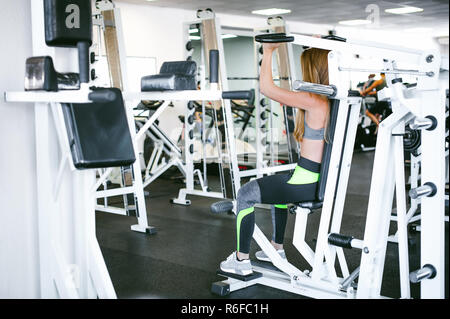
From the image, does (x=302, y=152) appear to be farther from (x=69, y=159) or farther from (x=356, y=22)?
(x=356, y=22)

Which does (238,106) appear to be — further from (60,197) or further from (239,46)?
(60,197)

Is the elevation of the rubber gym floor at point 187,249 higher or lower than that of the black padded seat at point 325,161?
lower

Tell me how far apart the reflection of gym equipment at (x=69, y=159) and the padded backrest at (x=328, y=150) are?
105 cm

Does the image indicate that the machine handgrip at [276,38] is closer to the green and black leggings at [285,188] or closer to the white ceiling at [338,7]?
the green and black leggings at [285,188]

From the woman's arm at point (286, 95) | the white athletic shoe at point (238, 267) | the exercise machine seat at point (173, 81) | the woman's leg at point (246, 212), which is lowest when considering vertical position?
the white athletic shoe at point (238, 267)

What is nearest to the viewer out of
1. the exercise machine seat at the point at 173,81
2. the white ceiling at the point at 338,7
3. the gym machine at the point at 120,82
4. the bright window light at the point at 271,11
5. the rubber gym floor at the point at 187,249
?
the exercise machine seat at the point at 173,81

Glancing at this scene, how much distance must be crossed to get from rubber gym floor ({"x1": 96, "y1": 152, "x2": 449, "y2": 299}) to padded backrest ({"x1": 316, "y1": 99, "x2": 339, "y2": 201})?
1.93 feet

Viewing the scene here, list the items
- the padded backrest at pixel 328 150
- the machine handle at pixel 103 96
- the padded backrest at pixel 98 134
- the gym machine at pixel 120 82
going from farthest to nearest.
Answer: the gym machine at pixel 120 82
the padded backrest at pixel 328 150
the padded backrest at pixel 98 134
the machine handle at pixel 103 96

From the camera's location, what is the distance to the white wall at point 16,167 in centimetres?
236

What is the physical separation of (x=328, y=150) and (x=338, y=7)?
675cm

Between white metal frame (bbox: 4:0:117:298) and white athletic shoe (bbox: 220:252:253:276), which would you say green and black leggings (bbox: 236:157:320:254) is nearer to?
white athletic shoe (bbox: 220:252:253:276)

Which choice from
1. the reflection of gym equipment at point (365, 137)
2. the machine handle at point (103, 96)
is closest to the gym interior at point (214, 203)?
the machine handle at point (103, 96)

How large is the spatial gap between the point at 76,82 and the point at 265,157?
4.10 metres

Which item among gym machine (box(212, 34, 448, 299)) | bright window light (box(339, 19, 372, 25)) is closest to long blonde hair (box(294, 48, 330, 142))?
gym machine (box(212, 34, 448, 299))
